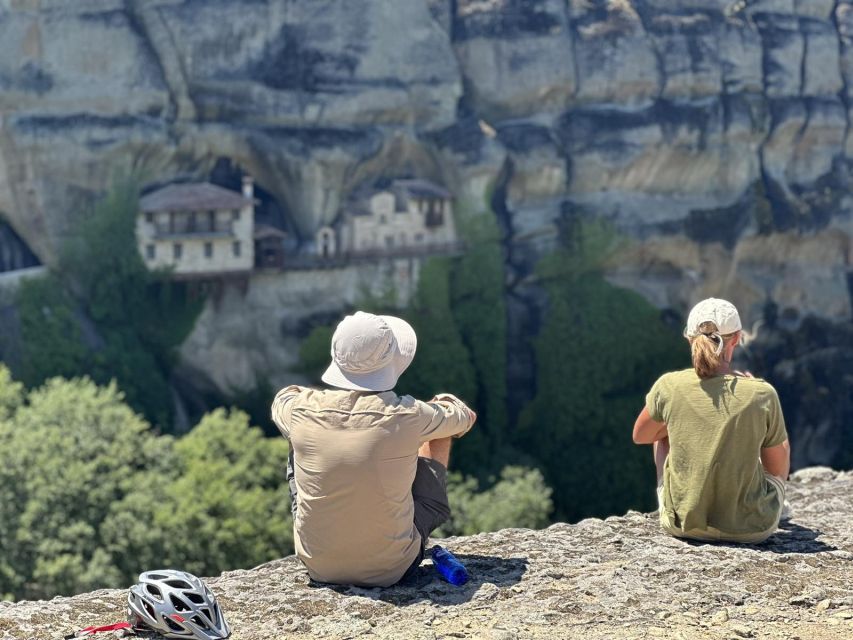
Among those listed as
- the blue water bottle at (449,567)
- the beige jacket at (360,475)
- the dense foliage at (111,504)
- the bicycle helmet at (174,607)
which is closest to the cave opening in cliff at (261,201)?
the dense foliage at (111,504)

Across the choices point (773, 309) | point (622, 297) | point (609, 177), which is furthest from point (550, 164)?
point (773, 309)

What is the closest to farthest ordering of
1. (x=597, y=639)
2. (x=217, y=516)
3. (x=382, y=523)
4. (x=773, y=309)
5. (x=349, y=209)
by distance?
(x=597, y=639), (x=382, y=523), (x=217, y=516), (x=349, y=209), (x=773, y=309)

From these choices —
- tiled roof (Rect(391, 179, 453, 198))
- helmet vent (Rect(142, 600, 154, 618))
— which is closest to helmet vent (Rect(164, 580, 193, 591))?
helmet vent (Rect(142, 600, 154, 618))

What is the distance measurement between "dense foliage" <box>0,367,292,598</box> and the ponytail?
1391 centimetres

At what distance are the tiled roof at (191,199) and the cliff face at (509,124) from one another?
1.97 ft

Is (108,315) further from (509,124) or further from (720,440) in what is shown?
(720,440)

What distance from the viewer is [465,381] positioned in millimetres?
32312

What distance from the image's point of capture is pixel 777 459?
707 centimetres

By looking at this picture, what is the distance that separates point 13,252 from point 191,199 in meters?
3.83

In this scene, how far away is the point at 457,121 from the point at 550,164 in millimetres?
2419

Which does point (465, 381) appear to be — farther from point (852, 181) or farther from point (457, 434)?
point (457, 434)

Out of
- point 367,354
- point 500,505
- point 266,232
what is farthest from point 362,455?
point 266,232

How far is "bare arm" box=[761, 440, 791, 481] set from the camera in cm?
705

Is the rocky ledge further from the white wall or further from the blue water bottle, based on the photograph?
the white wall
